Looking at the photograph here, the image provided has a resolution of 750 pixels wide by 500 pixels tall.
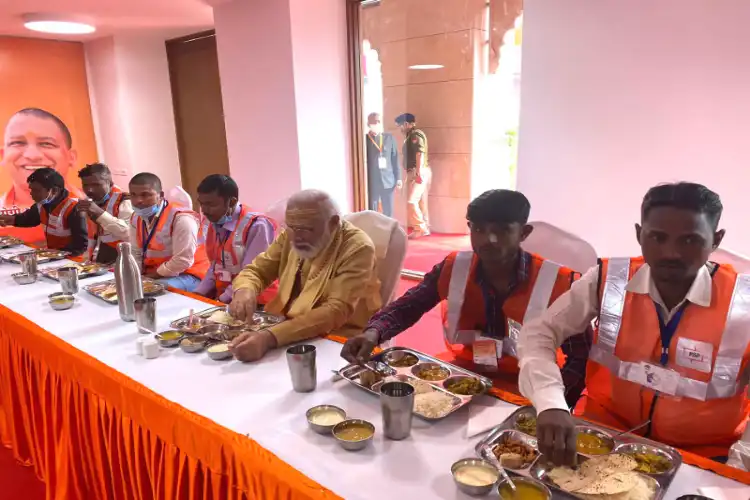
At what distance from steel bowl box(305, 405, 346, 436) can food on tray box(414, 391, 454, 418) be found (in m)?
0.19

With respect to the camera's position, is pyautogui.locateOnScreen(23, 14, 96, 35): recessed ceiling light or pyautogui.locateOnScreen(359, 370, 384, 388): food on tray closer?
pyautogui.locateOnScreen(359, 370, 384, 388): food on tray

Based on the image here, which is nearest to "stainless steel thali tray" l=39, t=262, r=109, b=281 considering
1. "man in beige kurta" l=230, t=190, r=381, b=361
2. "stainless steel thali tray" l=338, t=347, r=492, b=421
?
"man in beige kurta" l=230, t=190, r=381, b=361

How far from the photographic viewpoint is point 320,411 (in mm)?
1336

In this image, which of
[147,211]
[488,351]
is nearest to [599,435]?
[488,351]

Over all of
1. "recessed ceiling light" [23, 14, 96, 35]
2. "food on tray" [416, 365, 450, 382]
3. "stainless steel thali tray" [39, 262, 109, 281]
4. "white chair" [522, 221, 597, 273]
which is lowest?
"food on tray" [416, 365, 450, 382]

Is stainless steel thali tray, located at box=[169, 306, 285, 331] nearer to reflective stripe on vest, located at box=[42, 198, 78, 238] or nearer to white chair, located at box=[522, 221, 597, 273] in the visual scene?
white chair, located at box=[522, 221, 597, 273]

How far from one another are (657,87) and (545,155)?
31.4 inches

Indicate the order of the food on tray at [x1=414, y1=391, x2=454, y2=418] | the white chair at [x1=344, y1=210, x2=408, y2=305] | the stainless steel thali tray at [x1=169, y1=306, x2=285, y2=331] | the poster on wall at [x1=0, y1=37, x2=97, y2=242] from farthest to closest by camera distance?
the poster on wall at [x1=0, y1=37, x2=97, y2=242]
the white chair at [x1=344, y1=210, x2=408, y2=305]
the stainless steel thali tray at [x1=169, y1=306, x2=285, y2=331]
the food on tray at [x1=414, y1=391, x2=454, y2=418]

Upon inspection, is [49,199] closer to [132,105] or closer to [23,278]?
[23,278]

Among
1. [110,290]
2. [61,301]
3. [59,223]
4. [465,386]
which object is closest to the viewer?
[465,386]

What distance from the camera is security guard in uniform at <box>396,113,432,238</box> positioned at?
20.5ft

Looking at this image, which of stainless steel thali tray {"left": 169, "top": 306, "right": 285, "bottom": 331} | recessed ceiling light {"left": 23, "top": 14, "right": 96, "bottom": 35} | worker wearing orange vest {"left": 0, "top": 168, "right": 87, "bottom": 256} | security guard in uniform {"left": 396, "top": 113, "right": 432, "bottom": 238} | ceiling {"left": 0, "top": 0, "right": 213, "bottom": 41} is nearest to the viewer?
stainless steel thali tray {"left": 169, "top": 306, "right": 285, "bottom": 331}

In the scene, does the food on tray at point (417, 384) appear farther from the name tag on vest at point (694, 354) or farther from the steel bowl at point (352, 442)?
the name tag on vest at point (694, 354)

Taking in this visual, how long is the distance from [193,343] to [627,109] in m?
2.95
